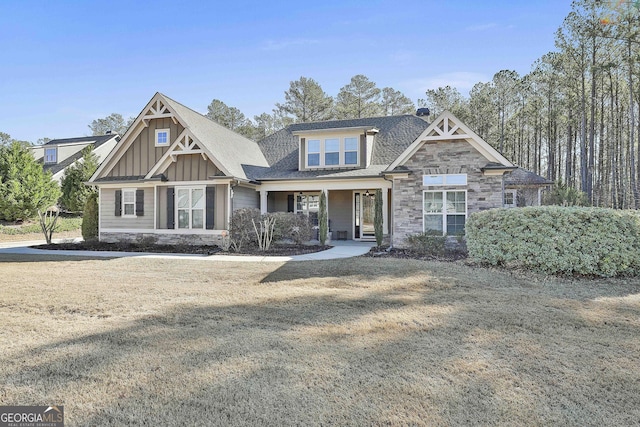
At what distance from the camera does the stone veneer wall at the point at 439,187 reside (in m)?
11.8

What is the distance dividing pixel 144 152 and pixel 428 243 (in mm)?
12175

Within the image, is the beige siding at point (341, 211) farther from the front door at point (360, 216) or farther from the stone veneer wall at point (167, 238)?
the stone veneer wall at point (167, 238)

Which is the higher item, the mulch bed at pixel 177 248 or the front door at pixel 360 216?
the front door at pixel 360 216

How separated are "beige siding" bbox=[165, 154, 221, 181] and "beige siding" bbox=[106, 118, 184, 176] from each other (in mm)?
1247

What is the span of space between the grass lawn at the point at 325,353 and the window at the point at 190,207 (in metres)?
7.21

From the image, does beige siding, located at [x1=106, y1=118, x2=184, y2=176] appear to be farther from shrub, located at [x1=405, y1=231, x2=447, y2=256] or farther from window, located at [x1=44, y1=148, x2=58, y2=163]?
window, located at [x1=44, y1=148, x2=58, y2=163]

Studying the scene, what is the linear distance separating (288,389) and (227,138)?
50.7 ft

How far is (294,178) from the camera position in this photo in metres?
14.5

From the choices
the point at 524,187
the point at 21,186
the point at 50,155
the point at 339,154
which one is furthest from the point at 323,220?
the point at 50,155

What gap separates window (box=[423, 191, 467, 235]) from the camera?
12.0 m

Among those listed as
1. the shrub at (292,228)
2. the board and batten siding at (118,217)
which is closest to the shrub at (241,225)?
the shrub at (292,228)

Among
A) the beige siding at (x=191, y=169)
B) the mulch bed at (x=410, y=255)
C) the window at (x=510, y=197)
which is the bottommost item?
the mulch bed at (x=410, y=255)

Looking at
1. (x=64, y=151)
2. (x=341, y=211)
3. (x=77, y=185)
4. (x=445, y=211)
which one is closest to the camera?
(x=445, y=211)

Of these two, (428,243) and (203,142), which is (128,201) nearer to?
(203,142)
